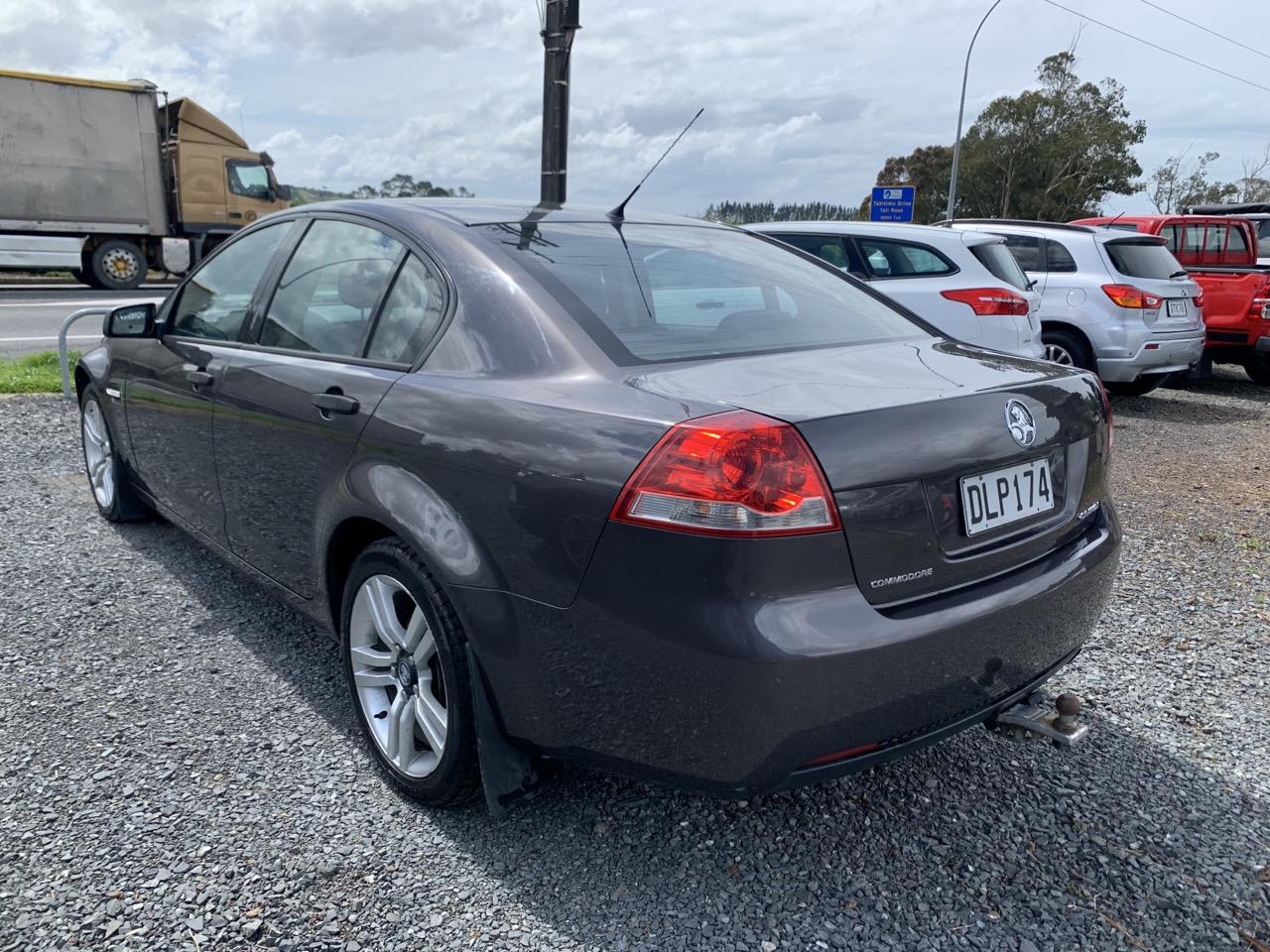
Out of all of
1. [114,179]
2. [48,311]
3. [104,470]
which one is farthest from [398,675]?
[114,179]

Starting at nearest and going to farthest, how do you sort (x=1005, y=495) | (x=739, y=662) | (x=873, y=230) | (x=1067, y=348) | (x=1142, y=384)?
(x=739, y=662) < (x=1005, y=495) < (x=873, y=230) < (x=1067, y=348) < (x=1142, y=384)

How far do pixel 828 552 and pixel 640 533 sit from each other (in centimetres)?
36

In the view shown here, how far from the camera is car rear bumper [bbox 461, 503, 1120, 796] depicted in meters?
1.85

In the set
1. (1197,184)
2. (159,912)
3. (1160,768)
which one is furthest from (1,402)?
(1197,184)

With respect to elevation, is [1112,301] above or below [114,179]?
below

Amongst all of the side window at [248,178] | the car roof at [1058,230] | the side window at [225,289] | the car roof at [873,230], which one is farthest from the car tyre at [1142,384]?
the side window at [248,178]

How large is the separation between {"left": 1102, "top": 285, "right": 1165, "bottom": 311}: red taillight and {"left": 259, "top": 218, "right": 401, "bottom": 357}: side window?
7.70 meters

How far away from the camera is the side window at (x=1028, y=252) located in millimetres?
9164

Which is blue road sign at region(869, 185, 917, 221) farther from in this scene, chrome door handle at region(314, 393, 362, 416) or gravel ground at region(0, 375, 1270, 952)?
chrome door handle at region(314, 393, 362, 416)

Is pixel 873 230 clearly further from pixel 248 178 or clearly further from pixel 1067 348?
pixel 248 178

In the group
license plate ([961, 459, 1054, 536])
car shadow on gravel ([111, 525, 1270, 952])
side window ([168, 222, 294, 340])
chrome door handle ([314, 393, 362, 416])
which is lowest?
car shadow on gravel ([111, 525, 1270, 952])

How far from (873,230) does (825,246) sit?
394 millimetres

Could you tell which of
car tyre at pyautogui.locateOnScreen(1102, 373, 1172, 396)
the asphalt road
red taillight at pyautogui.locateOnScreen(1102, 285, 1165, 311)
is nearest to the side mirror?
red taillight at pyautogui.locateOnScreen(1102, 285, 1165, 311)

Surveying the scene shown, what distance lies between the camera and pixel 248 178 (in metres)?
20.1
